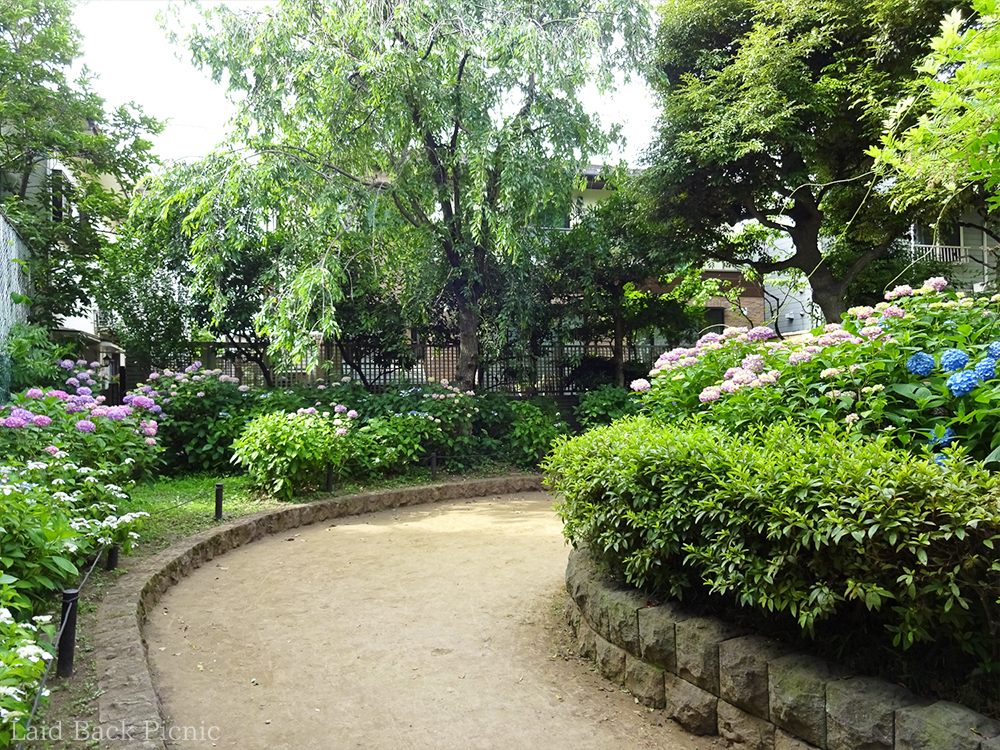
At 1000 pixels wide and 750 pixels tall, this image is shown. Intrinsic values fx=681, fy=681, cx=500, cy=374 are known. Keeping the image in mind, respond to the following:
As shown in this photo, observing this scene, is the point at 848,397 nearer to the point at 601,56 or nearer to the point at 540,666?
the point at 540,666

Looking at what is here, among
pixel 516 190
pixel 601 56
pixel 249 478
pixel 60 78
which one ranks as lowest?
pixel 249 478

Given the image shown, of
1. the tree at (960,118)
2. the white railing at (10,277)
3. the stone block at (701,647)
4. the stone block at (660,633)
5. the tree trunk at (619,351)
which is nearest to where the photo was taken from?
the tree at (960,118)

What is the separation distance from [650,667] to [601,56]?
9.40 m

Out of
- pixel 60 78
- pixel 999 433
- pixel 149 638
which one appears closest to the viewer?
pixel 999 433

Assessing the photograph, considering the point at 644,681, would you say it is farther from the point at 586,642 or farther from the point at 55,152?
the point at 55,152

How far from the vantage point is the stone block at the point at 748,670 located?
9.05ft

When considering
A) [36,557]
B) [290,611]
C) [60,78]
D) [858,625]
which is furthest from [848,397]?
[60,78]

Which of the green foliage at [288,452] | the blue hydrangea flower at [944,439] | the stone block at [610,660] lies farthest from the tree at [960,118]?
the green foliage at [288,452]

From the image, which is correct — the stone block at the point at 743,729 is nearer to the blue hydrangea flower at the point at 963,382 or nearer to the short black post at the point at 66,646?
the blue hydrangea flower at the point at 963,382

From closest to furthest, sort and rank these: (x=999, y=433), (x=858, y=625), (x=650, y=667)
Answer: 1. (x=858, y=625)
2. (x=999, y=433)
3. (x=650, y=667)

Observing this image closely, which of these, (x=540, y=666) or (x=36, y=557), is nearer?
(x=36, y=557)

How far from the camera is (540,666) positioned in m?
3.85

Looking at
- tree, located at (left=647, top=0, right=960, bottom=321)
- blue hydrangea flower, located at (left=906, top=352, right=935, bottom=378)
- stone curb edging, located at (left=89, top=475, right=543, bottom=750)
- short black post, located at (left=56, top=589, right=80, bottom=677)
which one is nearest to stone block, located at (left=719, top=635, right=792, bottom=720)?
blue hydrangea flower, located at (left=906, top=352, right=935, bottom=378)

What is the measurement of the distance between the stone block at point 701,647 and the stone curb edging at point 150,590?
2185 mm
